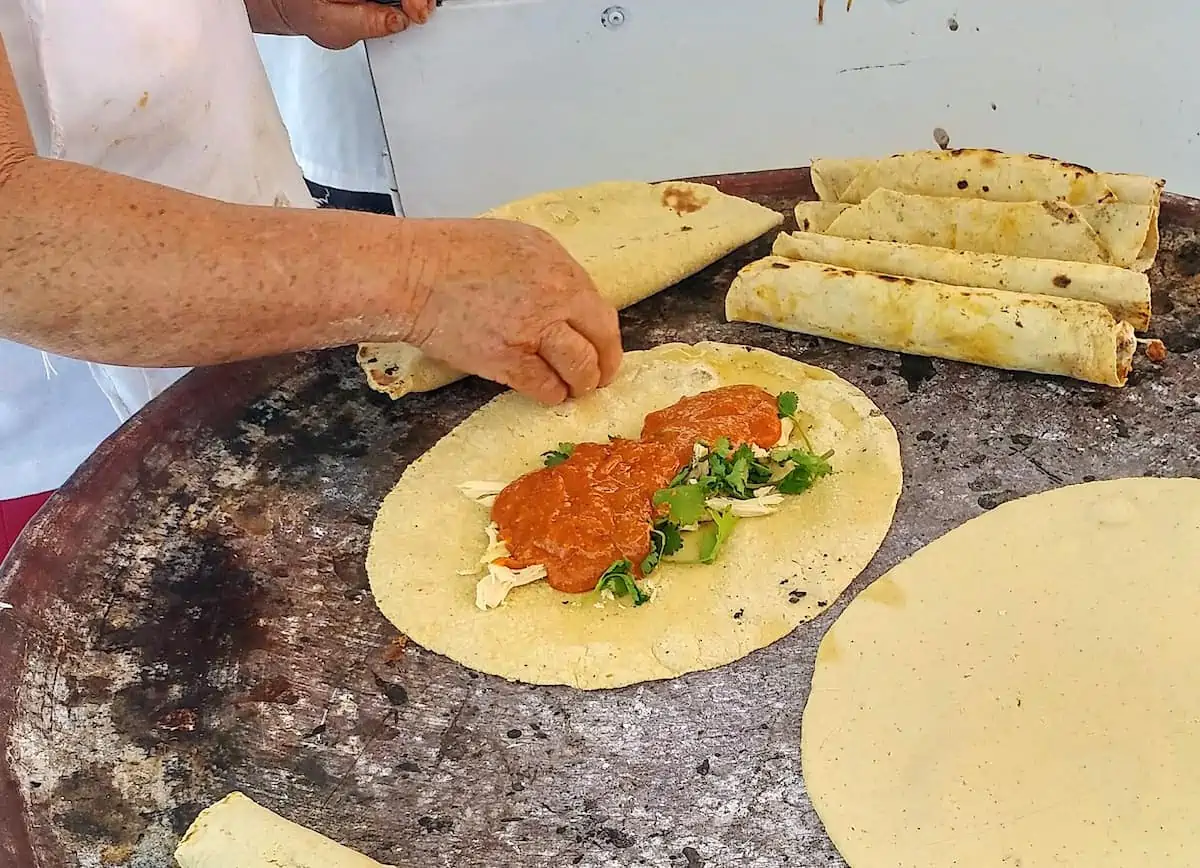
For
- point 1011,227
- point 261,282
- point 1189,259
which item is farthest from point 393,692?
point 1189,259

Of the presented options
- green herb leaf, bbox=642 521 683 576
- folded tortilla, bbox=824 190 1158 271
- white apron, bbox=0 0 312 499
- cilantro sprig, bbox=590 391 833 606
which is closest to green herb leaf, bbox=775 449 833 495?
cilantro sprig, bbox=590 391 833 606

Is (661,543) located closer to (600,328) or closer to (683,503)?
(683,503)

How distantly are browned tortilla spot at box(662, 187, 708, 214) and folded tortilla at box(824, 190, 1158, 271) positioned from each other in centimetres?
31

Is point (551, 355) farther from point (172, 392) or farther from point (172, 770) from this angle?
point (172, 770)

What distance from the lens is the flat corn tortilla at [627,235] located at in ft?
7.39

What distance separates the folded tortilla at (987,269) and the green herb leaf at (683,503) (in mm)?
703

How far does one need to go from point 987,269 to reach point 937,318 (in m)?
0.17

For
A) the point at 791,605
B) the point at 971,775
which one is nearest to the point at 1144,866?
the point at 971,775

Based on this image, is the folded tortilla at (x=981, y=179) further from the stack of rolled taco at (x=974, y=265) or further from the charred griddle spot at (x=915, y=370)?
the charred griddle spot at (x=915, y=370)

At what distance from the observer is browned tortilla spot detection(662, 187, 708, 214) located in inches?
100

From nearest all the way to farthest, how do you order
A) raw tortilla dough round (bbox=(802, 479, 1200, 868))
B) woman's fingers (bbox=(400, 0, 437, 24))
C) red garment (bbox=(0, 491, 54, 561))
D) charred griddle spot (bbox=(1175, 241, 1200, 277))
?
raw tortilla dough round (bbox=(802, 479, 1200, 868)) → charred griddle spot (bbox=(1175, 241, 1200, 277)) → red garment (bbox=(0, 491, 54, 561)) → woman's fingers (bbox=(400, 0, 437, 24))

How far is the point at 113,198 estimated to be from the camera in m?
1.68

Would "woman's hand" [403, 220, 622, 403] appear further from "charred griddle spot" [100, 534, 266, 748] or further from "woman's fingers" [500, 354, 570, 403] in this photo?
"charred griddle spot" [100, 534, 266, 748]

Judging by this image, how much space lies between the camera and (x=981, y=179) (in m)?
2.37
